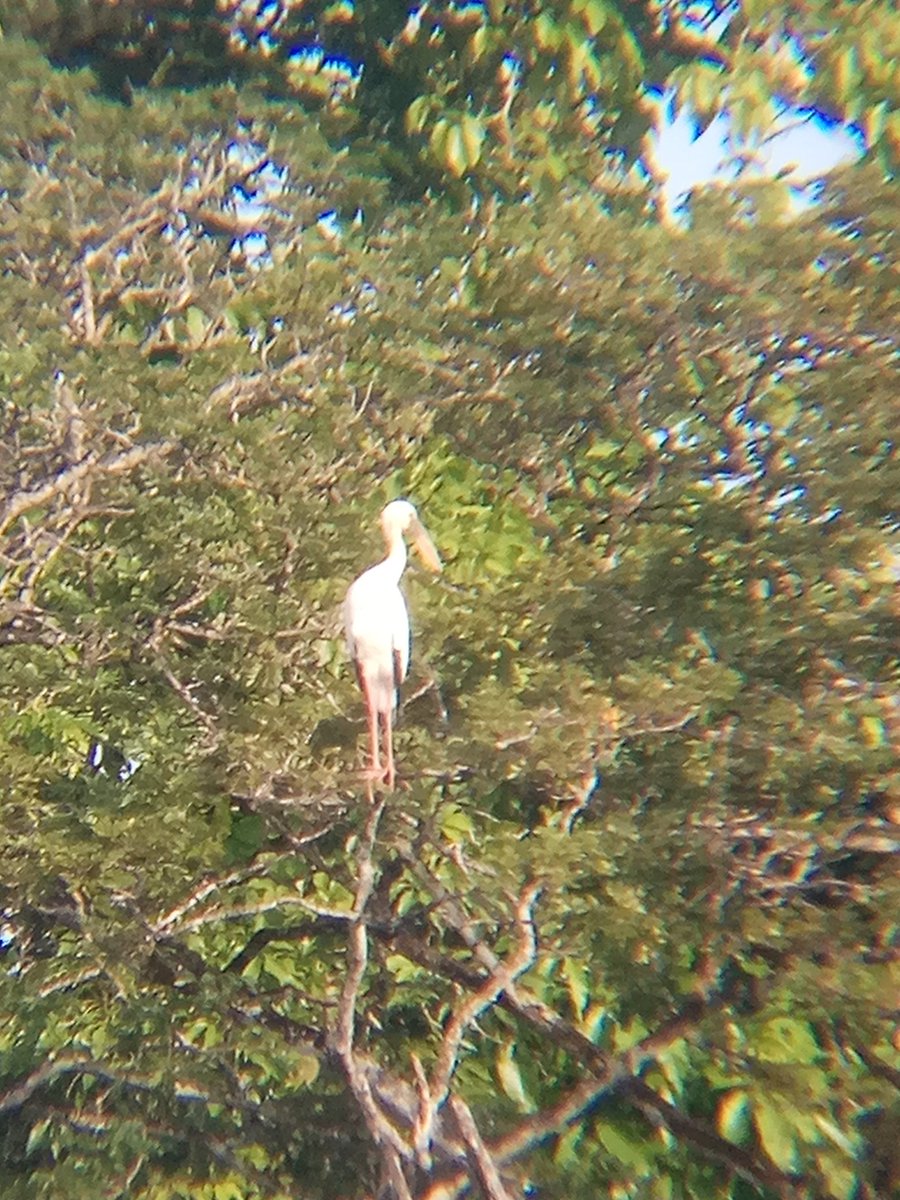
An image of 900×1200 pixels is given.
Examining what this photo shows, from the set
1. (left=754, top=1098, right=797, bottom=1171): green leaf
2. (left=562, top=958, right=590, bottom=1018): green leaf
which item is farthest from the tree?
(left=754, top=1098, right=797, bottom=1171): green leaf

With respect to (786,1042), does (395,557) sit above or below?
above

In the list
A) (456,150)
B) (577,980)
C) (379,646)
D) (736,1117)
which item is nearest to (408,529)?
(379,646)

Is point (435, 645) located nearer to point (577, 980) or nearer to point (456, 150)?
point (577, 980)

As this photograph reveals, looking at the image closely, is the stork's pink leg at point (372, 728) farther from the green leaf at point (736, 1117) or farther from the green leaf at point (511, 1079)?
the green leaf at point (736, 1117)

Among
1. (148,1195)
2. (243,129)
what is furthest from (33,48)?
(148,1195)

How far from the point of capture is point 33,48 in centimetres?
251

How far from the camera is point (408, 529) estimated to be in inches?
98.0

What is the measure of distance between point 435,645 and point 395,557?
206mm

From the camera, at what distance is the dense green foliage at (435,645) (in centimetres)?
223

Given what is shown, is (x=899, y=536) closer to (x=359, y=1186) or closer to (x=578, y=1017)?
(x=578, y=1017)

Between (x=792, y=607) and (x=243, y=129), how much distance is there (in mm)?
1643

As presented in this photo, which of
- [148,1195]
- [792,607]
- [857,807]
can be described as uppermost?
[792,607]

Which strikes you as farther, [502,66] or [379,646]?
[502,66]

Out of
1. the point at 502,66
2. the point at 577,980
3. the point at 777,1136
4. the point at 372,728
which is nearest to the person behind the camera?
the point at 777,1136
